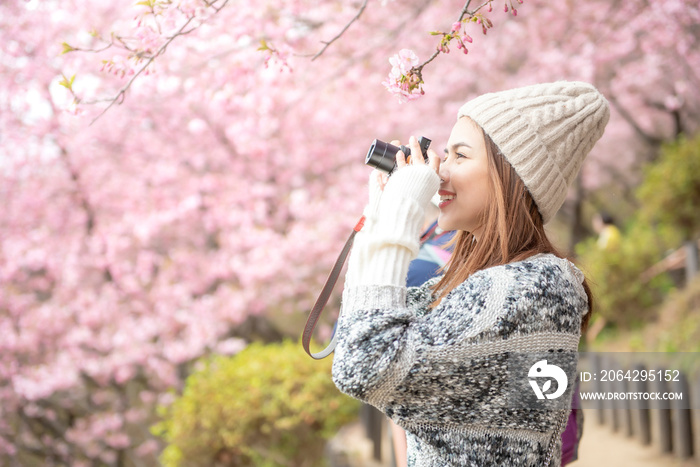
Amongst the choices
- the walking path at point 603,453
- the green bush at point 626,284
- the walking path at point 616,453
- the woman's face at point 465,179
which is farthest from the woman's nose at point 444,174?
the green bush at point 626,284

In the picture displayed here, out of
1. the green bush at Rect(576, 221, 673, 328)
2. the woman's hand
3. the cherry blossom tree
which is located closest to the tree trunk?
the green bush at Rect(576, 221, 673, 328)

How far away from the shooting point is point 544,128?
1475mm

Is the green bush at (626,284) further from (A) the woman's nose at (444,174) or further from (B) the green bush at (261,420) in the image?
(A) the woman's nose at (444,174)

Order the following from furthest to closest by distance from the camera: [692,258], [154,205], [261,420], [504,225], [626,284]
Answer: [626,284] < [692,258] < [154,205] < [261,420] < [504,225]

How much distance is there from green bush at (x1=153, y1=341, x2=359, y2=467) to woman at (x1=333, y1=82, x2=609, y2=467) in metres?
2.75

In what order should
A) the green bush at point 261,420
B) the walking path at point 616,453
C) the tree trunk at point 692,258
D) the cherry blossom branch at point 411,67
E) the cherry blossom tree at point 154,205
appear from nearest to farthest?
the cherry blossom branch at point 411,67 < the green bush at point 261,420 < the walking path at point 616,453 < the cherry blossom tree at point 154,205 < the tree trunk at point 692,258

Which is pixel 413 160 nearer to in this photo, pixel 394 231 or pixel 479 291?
pixel 394 231

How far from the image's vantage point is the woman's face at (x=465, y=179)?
4.87ft

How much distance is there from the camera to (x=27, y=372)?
6094mm

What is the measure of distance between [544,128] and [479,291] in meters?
0.47

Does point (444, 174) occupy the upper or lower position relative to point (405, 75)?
lower

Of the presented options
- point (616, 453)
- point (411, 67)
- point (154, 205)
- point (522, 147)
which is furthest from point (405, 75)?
point (154, 205)

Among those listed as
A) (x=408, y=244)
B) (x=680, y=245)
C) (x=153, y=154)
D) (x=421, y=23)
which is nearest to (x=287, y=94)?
(x=421, y=23)

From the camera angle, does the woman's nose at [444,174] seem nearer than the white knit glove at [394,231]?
No
